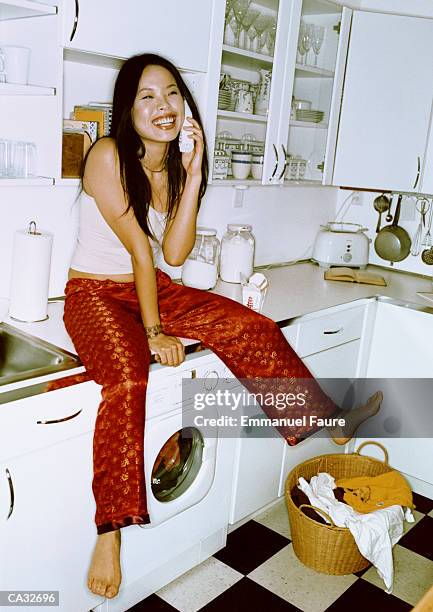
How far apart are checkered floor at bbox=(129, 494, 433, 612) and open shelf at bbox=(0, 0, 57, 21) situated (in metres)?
1.74

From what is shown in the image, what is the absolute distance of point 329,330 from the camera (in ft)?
8.29

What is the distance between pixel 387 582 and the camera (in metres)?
2.12

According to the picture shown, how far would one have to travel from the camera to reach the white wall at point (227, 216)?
205 centimetres

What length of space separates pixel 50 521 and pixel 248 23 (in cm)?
183

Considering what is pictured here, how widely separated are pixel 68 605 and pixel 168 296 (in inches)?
38.3

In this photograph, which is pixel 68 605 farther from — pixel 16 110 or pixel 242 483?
pixel 16 110

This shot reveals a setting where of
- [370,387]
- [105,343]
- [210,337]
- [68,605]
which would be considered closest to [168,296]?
[210,337]

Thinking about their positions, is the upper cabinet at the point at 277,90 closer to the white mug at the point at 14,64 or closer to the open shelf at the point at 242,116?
the open shelf at the point at 242,116

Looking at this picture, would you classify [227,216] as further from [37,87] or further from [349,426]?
[37,87]

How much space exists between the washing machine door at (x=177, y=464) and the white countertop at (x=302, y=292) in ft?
1.05

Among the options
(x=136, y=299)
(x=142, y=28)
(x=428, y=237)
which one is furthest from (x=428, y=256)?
(x=142, y=28)

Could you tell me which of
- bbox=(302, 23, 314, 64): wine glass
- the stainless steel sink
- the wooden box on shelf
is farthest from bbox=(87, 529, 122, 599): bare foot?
bbox=(302, 23, 314, 64): wine glass

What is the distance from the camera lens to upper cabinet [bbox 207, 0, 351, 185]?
7.73 ft

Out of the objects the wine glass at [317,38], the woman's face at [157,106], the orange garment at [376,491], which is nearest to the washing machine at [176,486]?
the orange garment at [376,491]
